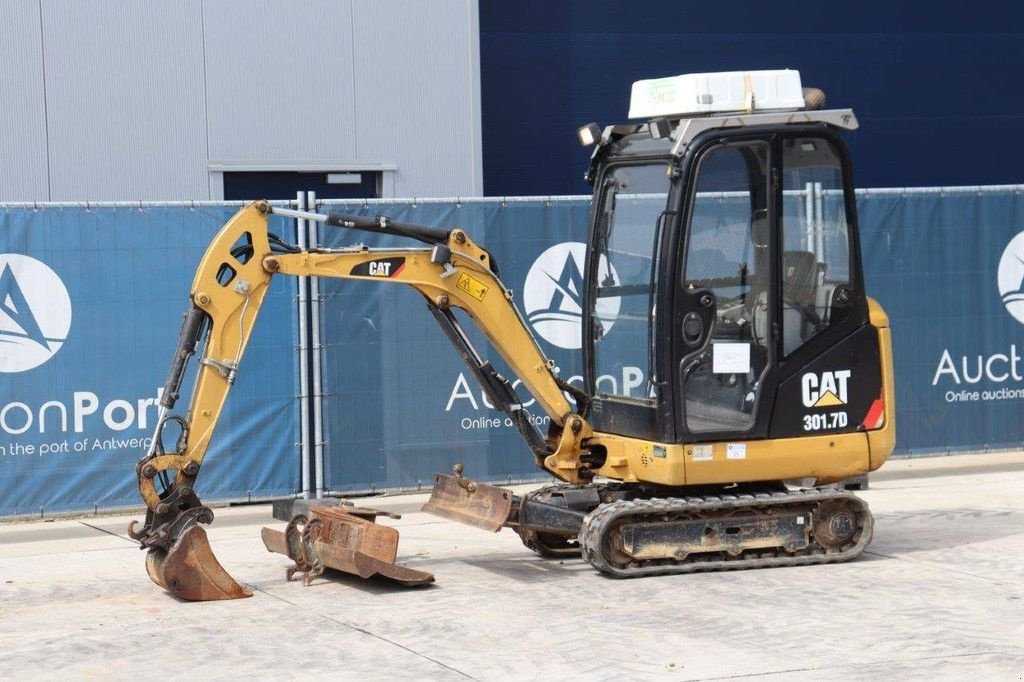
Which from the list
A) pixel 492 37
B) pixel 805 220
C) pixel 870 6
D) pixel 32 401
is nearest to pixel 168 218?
pixel 32 401

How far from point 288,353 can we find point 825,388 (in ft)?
16.4

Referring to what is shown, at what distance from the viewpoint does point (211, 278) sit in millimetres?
9141

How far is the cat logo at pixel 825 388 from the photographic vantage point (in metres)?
9.63

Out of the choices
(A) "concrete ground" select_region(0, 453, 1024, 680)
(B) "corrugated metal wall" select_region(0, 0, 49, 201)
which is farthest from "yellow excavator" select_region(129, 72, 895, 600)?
(B) "corrugated metal wall" select_region(0, 0, 49, 201)

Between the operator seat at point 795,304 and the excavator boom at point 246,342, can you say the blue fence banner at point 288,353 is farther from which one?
the operator seat at point 795,304

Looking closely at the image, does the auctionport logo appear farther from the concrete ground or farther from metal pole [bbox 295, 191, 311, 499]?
metal pole [bbox 295, 191, 311, 499]

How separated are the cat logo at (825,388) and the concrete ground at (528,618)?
1.02 meters

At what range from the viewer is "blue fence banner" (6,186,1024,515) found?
40.5ft

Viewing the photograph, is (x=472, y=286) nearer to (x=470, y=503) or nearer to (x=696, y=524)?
(x=470, y=503)

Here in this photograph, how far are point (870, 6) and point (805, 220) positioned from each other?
1495cm

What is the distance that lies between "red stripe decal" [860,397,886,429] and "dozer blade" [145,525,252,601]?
3993 mm

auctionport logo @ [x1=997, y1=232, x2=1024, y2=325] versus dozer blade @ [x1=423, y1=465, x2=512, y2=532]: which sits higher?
auctionport logo @ [x1=997, y1=232, x2=1024, y2=325]

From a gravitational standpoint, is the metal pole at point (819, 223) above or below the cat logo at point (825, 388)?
above

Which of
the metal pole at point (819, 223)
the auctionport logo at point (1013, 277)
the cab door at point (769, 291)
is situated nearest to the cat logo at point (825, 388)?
the cab door at point (769, 291)
